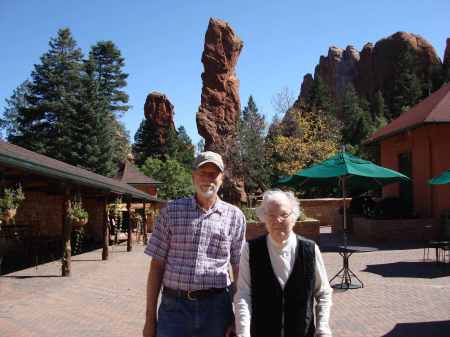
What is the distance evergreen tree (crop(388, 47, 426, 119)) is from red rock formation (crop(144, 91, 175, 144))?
25.4m

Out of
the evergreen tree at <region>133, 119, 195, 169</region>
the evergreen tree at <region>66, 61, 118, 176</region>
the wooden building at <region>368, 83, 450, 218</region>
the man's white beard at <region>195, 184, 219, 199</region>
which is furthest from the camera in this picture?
the evergreen tree at <region>133, 119, 195, 169</region>

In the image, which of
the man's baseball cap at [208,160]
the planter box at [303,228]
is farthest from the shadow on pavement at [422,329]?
the planter box at [303,228]

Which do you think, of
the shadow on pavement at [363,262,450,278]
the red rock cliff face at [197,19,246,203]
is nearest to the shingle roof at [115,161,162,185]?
the red rock cliff face at [197,19,246,203]

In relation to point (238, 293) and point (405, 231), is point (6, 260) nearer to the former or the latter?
point (405, 231)

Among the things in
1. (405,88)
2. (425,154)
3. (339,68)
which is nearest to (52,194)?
(425,154)

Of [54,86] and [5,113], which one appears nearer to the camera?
[54,86]

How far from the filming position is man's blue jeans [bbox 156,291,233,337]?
8.45 ft

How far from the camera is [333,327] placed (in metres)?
5.78

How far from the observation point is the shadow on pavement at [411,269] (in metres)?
9.20

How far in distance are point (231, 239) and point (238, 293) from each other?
0.41m

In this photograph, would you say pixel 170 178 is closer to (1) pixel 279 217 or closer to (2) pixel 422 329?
(2) pixel 422 329

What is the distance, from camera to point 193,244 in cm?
266

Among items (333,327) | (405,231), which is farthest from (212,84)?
(333,327)

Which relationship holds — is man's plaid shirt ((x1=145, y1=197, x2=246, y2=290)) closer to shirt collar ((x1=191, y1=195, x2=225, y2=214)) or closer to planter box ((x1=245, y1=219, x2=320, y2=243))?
shirt collar ((x1=191, y1=195, x2=225, y2=214))
